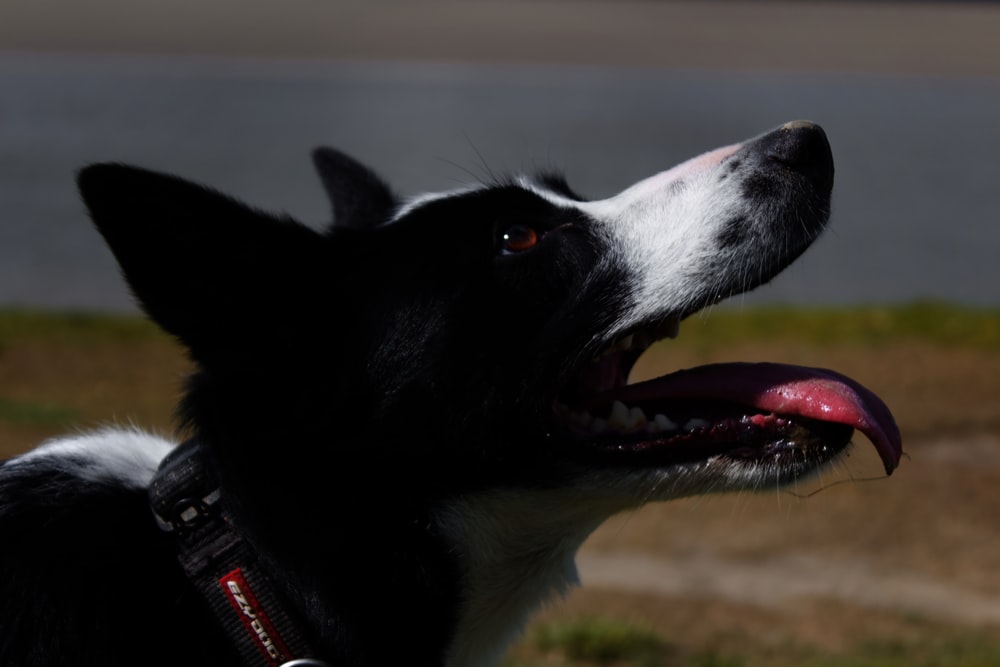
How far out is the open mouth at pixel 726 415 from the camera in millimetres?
2432

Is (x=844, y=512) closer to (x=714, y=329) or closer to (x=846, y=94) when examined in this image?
(x=714, y=329)

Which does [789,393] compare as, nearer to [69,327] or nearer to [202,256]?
[202,256]

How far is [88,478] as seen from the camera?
2.41m

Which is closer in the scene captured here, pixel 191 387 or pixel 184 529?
pixel 184 529

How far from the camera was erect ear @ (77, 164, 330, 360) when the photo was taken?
2.20 metres

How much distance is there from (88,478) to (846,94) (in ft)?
50.5

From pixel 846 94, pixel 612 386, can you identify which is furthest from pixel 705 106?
pixel 612 386

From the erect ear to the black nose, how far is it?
920 millimetres

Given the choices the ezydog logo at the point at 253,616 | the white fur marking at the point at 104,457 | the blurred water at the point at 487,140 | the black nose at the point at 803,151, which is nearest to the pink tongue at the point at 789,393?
the black nose at the point at 803,151

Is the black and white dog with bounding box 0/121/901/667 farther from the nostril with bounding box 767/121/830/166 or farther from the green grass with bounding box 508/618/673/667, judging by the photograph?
the green grass with bounding box 508/618/673/667

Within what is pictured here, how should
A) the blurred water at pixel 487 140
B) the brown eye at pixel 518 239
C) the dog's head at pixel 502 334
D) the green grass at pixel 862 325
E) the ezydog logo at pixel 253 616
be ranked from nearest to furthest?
the ezydog logo at pixel 253 616 < the dog's head at pixel 502 334 < the brown eye at pixel 518 239 < the green grass at pixel 862 325 < the blurred water at pixel 487 140

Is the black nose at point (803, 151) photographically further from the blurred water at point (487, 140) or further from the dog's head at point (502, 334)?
the blurred water at point (487, 140)

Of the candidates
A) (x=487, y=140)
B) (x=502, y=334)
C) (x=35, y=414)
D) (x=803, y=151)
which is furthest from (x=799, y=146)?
(x=487, y=140)

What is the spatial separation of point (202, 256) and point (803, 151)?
1.18 meters
